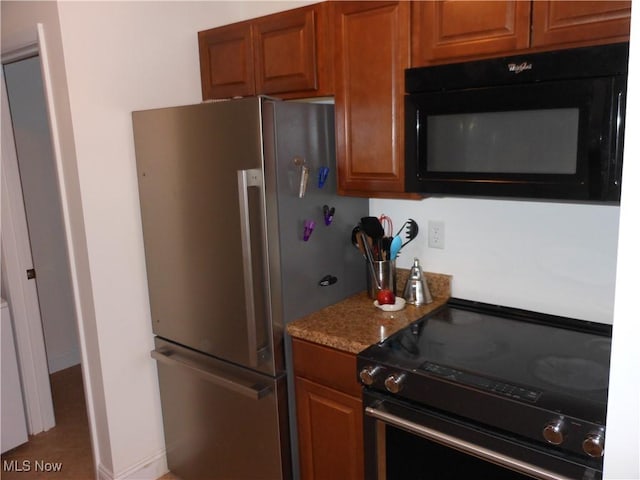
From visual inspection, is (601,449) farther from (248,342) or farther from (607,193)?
(248,342)

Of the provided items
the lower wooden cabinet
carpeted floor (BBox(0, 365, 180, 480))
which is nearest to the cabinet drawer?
the lower wooden cabinet

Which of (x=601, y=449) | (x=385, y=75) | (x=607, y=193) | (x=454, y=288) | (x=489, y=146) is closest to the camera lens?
(x=601, y=449)

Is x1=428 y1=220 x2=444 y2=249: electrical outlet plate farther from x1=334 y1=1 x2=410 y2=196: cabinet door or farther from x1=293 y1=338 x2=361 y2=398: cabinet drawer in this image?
x1=293 y1=338 x2=361 y2=398: cabinet drawer

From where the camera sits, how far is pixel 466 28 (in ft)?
5.15

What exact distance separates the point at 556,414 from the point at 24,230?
2.65 meters

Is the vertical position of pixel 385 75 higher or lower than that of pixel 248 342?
higher

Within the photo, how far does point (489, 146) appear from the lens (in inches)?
61.9

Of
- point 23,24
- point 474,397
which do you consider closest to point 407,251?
point 474,397

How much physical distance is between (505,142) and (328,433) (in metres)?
1.17

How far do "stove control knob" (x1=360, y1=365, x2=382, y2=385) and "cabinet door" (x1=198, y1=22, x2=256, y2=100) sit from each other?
1253 millimetres

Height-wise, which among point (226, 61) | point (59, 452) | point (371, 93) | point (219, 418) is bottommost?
point (59, 452)

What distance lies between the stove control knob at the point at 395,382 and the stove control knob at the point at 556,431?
16.5 inches

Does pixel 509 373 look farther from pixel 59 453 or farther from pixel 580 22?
pixel 59 453

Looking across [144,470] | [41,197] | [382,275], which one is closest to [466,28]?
[382,275]
